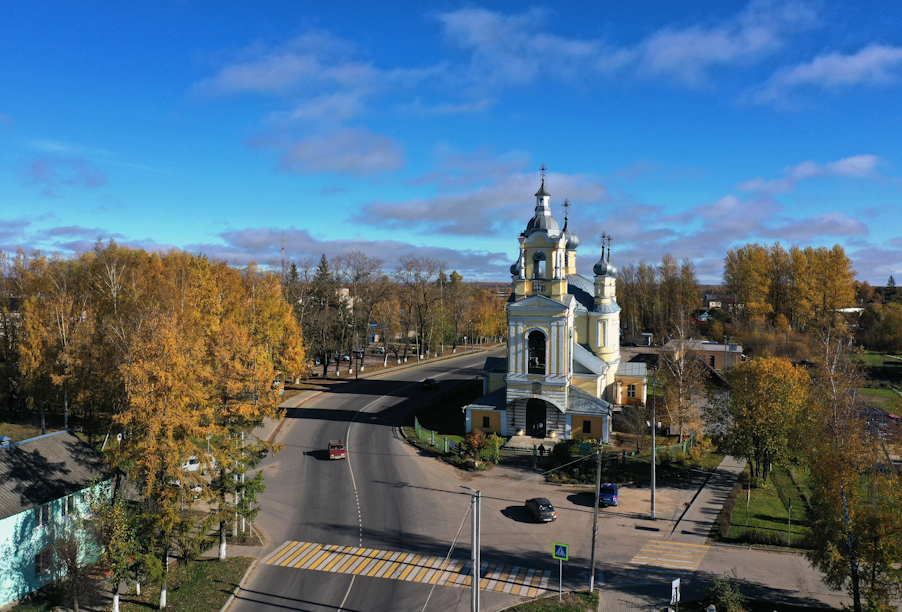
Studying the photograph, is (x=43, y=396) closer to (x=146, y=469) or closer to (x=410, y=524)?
(x=146, y=469)

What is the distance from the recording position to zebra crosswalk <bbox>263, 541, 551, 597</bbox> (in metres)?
21.2

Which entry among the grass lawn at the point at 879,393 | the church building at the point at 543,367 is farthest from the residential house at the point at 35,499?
the grass lawn at the point at 879,393

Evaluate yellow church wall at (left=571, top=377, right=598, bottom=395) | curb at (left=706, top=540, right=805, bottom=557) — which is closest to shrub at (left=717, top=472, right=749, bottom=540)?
curb at (left=706, top=540, right=805, bottom=557)

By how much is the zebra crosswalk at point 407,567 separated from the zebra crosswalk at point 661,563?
3.30m

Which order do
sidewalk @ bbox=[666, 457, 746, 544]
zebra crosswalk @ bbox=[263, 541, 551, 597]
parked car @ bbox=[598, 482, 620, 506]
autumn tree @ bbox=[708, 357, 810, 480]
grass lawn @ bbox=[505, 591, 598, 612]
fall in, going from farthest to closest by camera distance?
autumn tree @ bbox=[708, 357, 810, 480] < parked car @ bbox=[598, 482, 620, 506] < sidewalk @ bbox=[666, 457, 746, 544] < zebra crosswalk @ bbox=[263, 541, 551, 597] < grass lawn @ bbox=[505, 591, 598, 612]

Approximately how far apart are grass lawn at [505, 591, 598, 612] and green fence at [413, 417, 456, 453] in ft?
57.6

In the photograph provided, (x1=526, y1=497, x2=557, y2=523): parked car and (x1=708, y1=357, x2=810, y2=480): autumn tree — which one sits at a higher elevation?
(x1=708, y1=357, x2=810, y2=480): autumn tree

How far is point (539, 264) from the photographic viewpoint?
4041 centimetres

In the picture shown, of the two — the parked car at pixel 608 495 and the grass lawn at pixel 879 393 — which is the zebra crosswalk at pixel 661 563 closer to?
the parked car at pixel 608 495

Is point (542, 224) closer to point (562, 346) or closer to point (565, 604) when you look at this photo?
point (562, 346)

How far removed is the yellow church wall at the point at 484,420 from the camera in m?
40.2

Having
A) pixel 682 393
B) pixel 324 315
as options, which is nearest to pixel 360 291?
pixel 324 315

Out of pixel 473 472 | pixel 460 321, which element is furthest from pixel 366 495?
pixel 460 321

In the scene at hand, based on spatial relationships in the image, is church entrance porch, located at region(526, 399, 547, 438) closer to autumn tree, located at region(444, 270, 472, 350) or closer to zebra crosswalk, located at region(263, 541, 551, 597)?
zebra crosswalk, located at region(263, 541, 551, 597)
